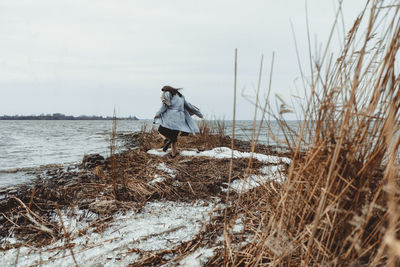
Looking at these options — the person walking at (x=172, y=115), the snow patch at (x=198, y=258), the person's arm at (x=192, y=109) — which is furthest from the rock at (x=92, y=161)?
the snow patch at (x=198, y=258)

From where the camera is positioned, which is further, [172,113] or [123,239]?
[172,113]

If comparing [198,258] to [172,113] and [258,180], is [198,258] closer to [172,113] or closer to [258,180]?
[258,180]

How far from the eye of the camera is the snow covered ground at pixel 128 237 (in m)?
1.61

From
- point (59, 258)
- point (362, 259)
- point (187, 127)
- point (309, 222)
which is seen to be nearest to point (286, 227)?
point (309, 222)

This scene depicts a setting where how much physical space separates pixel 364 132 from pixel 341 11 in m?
0.49

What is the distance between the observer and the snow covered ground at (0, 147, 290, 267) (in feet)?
5.30

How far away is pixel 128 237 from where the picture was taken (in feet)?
6.15

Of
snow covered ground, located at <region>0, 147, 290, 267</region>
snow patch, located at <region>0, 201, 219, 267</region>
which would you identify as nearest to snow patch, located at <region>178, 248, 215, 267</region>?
snow covered ground, located at <region>0, 147, 290, 267</region>

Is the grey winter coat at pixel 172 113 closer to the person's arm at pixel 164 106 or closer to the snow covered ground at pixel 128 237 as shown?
the person's arm at pixel 164 106

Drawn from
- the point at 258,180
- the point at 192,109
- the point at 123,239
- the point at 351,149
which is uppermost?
the point at 192,109

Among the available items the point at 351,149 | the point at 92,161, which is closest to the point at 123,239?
the point at 351,149

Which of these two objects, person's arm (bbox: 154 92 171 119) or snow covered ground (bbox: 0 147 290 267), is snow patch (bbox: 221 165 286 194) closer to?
snow covered ground (bbox: 0 147 290 267)

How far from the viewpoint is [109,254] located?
1.67 meters

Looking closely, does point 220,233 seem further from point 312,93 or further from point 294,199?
point 312,93
